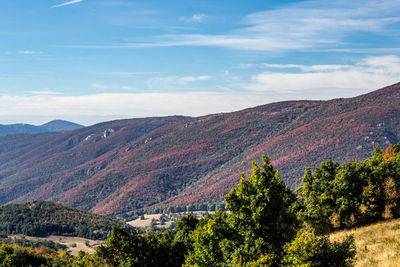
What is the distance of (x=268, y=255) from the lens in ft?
57.1

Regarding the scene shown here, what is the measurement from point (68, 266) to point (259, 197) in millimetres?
39623

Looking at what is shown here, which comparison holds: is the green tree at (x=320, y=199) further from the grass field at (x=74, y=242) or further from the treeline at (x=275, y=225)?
the grass field at (x=74, y=242)

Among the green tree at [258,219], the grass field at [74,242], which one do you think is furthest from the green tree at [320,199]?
the grass field at [74,242]

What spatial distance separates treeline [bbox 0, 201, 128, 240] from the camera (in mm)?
124438

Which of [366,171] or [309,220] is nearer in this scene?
[309,220]

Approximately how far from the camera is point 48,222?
13075cm

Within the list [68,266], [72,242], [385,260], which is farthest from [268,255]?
[72,242]

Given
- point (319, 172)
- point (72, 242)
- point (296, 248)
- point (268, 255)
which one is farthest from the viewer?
point (72, 242)

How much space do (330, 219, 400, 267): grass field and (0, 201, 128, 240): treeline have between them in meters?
111

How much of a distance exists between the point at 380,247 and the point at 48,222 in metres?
131

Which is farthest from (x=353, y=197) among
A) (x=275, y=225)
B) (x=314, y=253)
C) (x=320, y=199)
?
(x=314, y=253)

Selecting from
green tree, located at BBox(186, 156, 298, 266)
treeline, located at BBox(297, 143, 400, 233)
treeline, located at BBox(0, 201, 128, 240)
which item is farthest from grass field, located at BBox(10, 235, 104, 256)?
green tree, located at BBox(186, 156, 298, 266)

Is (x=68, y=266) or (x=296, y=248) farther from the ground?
(x=296, y=248)

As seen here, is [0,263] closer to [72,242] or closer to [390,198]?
[390,198]
